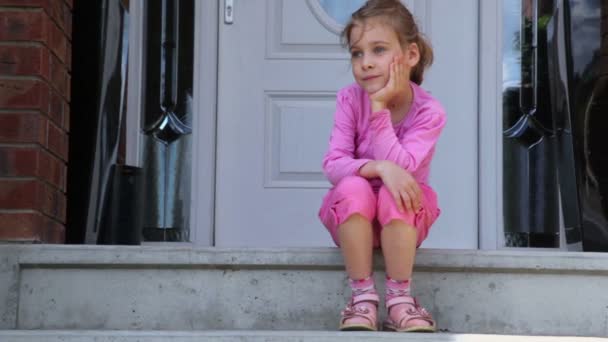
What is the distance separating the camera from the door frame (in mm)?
3922

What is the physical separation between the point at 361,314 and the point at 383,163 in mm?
362

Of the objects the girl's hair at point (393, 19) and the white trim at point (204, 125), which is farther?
the white trim at point (204, 125)

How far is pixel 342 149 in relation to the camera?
2.79 meters

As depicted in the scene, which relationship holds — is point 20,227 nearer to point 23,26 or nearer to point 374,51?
point 23,26

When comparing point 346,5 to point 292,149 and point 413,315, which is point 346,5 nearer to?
point 292,149

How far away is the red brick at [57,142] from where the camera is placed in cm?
313

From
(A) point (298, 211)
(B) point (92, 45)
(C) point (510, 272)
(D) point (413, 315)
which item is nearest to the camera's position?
(D) point (413, 315)

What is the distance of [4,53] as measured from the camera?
120 inches

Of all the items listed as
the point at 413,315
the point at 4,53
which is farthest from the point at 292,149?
the point at 413,315

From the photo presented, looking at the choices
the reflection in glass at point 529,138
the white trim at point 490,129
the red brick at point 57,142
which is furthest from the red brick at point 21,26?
the reflection in glass at point 529,138

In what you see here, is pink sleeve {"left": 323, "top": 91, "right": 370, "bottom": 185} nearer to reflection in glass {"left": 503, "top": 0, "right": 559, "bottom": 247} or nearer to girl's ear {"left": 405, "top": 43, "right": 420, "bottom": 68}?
girl's ear {"left": 405, "top": 43, "right": 420, "bottom": 68}

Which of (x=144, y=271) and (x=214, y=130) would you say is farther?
(x=214, y=130)

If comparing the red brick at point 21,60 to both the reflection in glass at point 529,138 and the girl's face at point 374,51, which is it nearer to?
the girl's face at point 374,51

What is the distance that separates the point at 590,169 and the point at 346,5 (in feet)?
3.47
